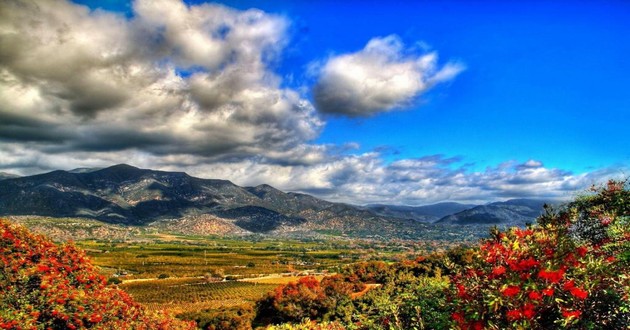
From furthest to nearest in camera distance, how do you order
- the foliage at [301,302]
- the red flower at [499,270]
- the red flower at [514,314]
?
the foliage at [301,302]
the red flower at [499,270]
the red flower at [514,314]

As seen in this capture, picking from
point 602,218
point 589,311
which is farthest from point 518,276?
point 602,218

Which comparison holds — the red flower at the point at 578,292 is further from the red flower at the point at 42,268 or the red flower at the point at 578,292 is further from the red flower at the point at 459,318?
the red flower at the point at 42,268

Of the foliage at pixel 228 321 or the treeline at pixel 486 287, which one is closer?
the treeline at pixel 486 287

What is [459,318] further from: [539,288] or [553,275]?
[553,275]

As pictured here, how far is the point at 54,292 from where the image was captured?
41.6 ft

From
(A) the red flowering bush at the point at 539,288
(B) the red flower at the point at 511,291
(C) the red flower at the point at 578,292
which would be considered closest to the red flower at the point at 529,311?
(A) the red flowering bush at the point at 539,288

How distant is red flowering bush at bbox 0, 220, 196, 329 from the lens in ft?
39.1

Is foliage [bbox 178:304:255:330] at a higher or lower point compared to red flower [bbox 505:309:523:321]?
lower

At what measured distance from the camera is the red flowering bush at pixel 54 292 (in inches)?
469

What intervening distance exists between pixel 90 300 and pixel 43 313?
1.51 m

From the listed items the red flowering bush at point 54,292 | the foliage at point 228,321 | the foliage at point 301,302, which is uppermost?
the red flowering bush at point 54,292

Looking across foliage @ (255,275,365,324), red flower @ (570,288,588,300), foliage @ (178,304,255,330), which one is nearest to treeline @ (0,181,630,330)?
red flower @ (570,288,588,300)

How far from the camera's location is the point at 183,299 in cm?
9794

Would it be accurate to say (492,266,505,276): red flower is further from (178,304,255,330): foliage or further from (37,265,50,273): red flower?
(178,304,255,330): foliage
